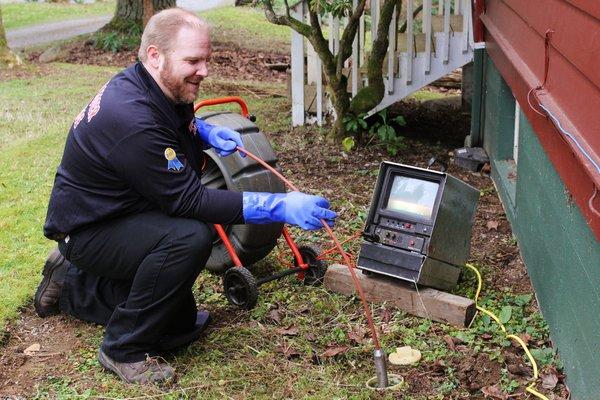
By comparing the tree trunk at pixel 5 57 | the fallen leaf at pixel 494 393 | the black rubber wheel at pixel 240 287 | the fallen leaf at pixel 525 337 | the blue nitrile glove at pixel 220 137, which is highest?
the blue nitrile glove at pixel 220 137

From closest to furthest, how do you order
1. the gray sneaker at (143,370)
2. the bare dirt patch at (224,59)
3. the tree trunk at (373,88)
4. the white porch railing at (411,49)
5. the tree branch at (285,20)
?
the gray sneaker at (143,370) → the tree branch at (285,20) → the tree trunk at (373,88) → the white porch railing at (411,49) → the bare dirt patch at (224,59)

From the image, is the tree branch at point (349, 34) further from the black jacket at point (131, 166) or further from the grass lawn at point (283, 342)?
the black jacket at point (131, 166)

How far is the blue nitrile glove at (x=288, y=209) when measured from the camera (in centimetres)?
354

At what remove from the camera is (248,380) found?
3.74m

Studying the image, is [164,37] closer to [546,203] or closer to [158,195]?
[158,195]

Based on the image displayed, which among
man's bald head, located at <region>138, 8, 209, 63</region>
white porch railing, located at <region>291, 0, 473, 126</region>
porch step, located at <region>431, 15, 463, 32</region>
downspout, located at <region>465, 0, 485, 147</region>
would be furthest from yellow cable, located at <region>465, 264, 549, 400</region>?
porch step, located at <region>431, 15, 463, 32</region>

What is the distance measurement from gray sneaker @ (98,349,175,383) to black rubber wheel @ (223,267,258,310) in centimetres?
67

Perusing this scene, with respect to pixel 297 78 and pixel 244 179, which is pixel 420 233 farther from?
pixel 297 78

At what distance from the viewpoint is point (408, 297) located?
4.31m

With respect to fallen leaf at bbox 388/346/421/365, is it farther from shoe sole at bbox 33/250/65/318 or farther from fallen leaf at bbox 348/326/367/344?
shoe sole at bbox 33/250/65/318

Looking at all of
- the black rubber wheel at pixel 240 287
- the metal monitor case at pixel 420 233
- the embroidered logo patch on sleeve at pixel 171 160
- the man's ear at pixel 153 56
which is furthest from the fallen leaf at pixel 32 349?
the metal monitor case at pixel 420 233

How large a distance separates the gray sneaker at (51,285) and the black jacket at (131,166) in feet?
1.69

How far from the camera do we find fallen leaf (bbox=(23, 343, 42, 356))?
13.4 feet

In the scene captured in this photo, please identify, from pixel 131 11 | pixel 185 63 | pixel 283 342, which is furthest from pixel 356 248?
pixel 131 11
